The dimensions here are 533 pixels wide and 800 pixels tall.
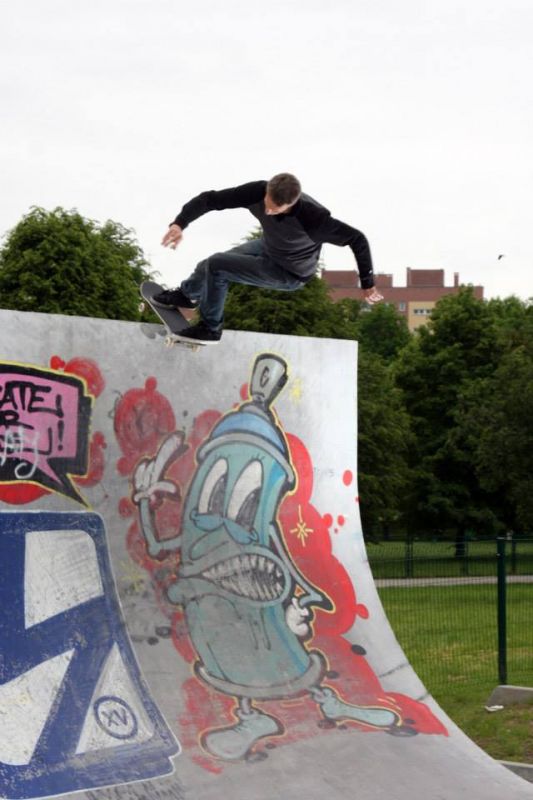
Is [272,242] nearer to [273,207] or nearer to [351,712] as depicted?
[273,207]

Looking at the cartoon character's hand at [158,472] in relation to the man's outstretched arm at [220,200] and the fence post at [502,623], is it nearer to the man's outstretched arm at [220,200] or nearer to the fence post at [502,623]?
the man's outstretched arm at [220,200]

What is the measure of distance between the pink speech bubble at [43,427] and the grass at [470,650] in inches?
173

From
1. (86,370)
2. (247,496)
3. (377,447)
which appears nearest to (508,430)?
(377,447)

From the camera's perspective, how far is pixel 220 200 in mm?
7328

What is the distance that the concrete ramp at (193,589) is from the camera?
6883 millimetres

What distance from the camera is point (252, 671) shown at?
8.05 m

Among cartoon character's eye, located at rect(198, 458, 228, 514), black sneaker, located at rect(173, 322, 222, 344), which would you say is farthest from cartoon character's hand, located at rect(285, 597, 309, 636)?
black sneaker, located at rect(173, 322, 222, 344)

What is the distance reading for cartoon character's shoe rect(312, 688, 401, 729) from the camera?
798 cm

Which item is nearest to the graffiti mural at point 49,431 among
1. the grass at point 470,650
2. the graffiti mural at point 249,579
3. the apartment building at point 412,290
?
the graffiti mural at point 249,579

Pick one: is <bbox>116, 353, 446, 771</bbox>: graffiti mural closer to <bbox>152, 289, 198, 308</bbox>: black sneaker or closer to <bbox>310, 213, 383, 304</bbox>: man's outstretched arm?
<bbox>152, 289, 198, 308</bbox>: black sneaker

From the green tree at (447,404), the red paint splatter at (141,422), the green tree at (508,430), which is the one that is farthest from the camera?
the green tree at (447,404)

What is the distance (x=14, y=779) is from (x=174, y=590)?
2.32m

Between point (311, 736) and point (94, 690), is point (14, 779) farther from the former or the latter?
point (311, 736)

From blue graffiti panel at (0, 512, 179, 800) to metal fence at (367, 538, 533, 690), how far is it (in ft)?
19.0
